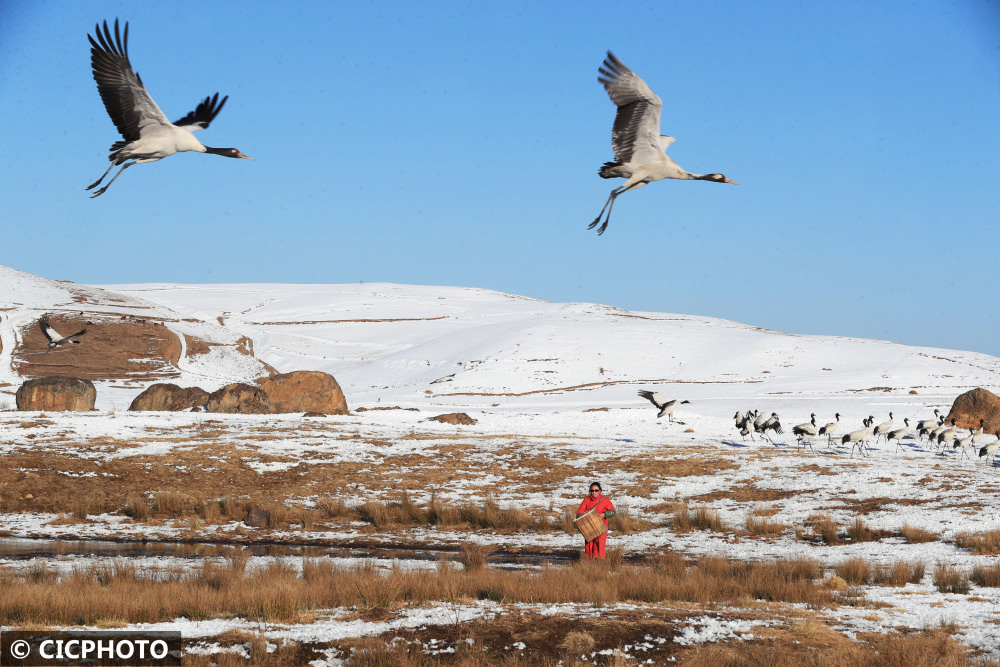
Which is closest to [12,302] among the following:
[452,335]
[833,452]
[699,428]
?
[452,335]

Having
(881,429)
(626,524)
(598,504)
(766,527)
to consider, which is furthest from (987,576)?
(881,429)

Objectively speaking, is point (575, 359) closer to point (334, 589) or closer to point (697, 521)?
point (697, 521)

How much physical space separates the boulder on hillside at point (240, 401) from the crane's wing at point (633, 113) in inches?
1136

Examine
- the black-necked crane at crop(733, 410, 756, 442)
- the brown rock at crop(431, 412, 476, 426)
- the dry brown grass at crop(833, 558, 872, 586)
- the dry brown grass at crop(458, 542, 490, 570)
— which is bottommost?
the dry brown grass at crop(833, 558, 872, 586)

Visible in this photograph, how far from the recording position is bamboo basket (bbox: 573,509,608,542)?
14367mm

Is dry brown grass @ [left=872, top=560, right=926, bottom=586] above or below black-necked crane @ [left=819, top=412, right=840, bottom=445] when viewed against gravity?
below

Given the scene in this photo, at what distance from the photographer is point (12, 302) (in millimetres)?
89000

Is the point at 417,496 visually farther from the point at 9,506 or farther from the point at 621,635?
the point at 621,635

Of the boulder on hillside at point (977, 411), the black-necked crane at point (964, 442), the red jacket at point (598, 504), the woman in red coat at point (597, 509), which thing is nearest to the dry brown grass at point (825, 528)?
the woman in red coat at point (597, 509)

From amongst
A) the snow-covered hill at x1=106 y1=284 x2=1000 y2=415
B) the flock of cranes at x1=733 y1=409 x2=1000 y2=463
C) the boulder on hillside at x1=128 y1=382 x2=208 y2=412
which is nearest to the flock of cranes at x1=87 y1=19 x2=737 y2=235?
the flock of cranes at x1=733 y1=409 x2=1000 y2=463

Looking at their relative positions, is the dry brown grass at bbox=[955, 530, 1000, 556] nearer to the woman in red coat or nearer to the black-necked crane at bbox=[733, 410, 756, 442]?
the woman in red coat

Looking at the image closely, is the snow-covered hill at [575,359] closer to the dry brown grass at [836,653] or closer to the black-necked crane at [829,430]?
the black-necked crane at [829,430]

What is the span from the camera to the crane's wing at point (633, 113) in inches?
486

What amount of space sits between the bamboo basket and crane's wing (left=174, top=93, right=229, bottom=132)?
27.0 feet
